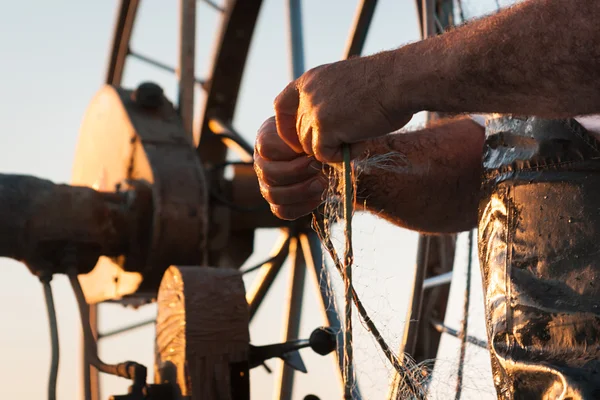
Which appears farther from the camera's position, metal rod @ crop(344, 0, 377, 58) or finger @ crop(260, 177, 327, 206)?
metal rod @ crop(344, 0, 377, 58)

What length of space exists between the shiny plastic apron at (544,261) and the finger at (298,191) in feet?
0.71

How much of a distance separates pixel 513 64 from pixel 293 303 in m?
1.90

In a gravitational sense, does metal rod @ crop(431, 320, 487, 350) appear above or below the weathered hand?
below

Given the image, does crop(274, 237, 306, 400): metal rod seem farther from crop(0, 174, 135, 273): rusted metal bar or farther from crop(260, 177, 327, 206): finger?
crop(260, 177, 327, 206): finger

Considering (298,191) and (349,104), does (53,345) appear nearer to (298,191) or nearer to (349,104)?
(298,191)

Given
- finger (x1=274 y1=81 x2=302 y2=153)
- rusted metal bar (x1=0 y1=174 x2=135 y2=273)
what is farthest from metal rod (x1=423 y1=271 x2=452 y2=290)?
finger (x1=274 y1=81 x2=302 y2=153)

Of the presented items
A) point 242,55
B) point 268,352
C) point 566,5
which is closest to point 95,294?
point 242,55

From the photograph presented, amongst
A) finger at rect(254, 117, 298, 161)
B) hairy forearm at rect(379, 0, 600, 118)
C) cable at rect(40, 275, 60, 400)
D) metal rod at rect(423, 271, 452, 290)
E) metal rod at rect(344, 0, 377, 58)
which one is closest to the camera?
hairy forearm at rect(379, 0, 600, 118)

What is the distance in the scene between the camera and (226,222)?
260cm

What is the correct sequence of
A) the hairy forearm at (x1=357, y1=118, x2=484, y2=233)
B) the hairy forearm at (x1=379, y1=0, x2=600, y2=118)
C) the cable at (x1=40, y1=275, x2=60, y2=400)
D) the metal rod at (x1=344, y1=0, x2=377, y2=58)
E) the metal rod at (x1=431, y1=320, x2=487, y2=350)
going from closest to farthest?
the hairy forearm at (x1=379, y1=0, x2=600, y2=118), the hairy forearm at (x1=357, y1=118, x2=484, y2=233), the cable at (x1=40, y1=275, x2=60, y2=400), the metal rod at (x1=431, y1=320, x2=487, y2=350), the metal rod at (x1=344, y1=0, x2=377, y2=58)

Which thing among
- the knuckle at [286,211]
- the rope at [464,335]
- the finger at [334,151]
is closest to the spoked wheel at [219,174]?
the rope at [464,335]

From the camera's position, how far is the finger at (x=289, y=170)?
135 cm

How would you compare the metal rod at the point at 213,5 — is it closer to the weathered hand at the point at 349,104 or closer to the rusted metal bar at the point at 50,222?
the rusted metal bar at the point at 50,222

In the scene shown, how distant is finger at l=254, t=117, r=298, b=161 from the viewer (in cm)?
133
